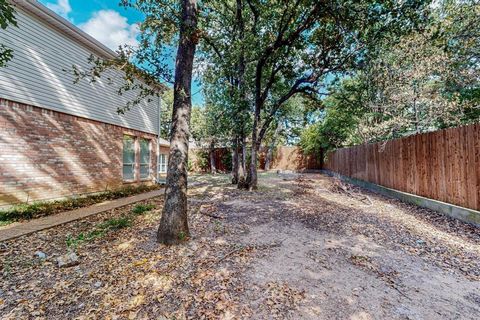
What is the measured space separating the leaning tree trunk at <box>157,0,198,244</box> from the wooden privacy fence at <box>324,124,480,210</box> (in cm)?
564

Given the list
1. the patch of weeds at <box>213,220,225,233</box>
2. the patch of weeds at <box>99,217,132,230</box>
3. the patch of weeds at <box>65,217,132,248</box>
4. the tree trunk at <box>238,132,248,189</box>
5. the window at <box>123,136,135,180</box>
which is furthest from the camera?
the tree trunk at <box>238,132,248,189</box>

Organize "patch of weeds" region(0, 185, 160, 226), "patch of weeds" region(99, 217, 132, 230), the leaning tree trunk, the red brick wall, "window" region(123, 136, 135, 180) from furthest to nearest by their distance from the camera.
→ "window" region(123, 136, 135, 180)
the red brick wall
"patch of weeds" region(0, 185, 160, 226)
"patch of weeds" region(99, 217, 132, 230)
the leaning tree trunk

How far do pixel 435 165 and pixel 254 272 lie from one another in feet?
18.3

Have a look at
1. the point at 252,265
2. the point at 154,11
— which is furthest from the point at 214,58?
the point at 252,265

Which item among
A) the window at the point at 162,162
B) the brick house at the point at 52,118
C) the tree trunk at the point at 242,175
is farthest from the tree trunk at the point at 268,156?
the brick house at the point at 52,118

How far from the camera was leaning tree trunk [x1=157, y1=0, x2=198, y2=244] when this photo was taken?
3.70 metres

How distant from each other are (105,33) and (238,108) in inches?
218

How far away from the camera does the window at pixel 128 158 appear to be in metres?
9.01

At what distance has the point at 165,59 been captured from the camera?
4543 mm

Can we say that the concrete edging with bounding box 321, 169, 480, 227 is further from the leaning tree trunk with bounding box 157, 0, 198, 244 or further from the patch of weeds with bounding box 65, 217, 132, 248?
the patch of weeds with bounding box 65, 217, 132, 248

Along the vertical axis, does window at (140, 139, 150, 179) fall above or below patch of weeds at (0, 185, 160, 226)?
above

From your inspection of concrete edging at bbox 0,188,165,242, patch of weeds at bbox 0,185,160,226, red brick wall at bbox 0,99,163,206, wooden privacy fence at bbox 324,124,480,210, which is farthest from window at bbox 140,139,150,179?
wooden privacy fence at bbox 324,124,480,210

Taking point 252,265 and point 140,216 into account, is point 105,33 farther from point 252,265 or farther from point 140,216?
point 252,265

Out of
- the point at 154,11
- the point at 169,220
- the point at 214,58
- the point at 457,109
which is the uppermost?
the point at 214,58
